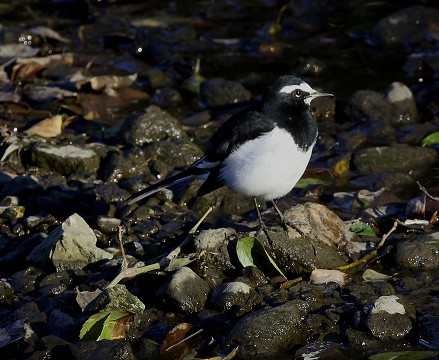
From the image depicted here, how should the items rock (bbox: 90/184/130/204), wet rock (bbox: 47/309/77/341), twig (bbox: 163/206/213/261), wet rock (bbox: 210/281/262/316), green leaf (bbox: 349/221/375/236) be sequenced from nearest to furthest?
wet rock (bbox: 47/309/77/341) < wet rock (bbox: 210/281/262/316) < twig (bbox: 163/206/213/261) < green leaf (bbox: 349/221/375/236) < rock (bbox: 90/184/130/204)

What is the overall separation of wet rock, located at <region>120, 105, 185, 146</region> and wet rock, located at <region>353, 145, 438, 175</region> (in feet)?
6.02

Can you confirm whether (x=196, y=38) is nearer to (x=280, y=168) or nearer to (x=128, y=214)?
(x=128, y=214)


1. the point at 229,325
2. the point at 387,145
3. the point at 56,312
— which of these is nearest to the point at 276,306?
the point at 229,325

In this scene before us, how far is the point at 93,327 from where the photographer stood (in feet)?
13.9

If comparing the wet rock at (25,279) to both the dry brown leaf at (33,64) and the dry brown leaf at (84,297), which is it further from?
the dry brown leaf at (33,64)

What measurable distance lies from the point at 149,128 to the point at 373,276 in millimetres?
2988

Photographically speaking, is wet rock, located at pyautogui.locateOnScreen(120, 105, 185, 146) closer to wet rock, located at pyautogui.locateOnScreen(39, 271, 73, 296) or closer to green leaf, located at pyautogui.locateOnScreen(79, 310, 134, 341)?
wet rock, located at pyautogui.locateOnScreen(39, 271, 73, 296)

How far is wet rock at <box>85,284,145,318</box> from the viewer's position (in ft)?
14.6

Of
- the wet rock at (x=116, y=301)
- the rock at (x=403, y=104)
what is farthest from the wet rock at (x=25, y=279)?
the rock at (x=403, y=104)

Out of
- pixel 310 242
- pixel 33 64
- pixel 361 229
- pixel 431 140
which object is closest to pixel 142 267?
pixel 310 242

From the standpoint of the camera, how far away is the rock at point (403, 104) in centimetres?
743

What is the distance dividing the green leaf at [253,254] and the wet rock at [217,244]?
0.42 ft

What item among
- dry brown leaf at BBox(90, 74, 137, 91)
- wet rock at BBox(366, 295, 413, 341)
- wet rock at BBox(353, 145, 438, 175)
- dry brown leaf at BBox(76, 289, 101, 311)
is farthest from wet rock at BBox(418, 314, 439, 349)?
dry brown leaf at BBox(90, 74, 137, 91)

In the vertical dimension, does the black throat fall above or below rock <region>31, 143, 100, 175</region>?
above
